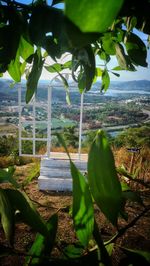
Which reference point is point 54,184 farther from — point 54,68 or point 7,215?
point 7,215

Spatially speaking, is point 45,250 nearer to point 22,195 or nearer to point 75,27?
point 22,195

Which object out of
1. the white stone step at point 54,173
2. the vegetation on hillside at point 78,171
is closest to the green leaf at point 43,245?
the vegetation on hillside at point 78,171

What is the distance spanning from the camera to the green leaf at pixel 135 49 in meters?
0.36

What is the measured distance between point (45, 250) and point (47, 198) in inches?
133

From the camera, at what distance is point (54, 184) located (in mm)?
3941

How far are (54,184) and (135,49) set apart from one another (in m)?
3.68

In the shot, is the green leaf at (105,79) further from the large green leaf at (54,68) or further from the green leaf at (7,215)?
the green leaf at (7,215)

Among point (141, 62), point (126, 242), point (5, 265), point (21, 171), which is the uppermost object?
point (141, 62)

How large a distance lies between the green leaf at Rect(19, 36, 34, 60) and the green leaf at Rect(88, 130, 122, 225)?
0.21 metres

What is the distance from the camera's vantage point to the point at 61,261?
9.9 inches

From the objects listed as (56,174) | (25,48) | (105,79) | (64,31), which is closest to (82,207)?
(64,31)

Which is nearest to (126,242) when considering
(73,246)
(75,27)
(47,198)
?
(47,198)

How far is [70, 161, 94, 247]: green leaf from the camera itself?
0.22 metres

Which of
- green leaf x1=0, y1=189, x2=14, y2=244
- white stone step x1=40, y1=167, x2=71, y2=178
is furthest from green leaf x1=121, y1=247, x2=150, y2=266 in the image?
white stone step x1=40, y1=167, x2=71, y2=178
